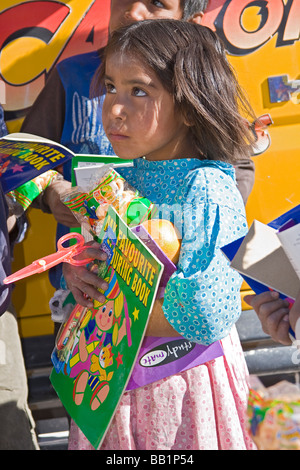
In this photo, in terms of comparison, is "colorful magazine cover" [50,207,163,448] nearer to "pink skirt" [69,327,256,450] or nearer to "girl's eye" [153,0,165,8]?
"pink skirt" [69,327,256,450]

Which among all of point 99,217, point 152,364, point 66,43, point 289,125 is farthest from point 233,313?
point 66,43

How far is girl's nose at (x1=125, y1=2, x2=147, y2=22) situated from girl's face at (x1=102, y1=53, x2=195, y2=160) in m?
0.42

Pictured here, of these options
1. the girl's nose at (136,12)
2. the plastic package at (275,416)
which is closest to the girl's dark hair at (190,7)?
the girl's nose at (136,12)

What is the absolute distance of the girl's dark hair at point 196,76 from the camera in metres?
1.42

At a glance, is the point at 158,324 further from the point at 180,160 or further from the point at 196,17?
the point at 196,17

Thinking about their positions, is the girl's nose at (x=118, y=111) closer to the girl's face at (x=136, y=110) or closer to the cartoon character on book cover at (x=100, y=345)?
the girl's face at (x=136, y=110)

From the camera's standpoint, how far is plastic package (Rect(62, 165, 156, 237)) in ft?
4.42

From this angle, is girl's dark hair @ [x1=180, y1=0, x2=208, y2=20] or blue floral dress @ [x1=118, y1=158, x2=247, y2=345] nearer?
blue floral dress @ [x1=118, y1=158, x2=247, y2=345]

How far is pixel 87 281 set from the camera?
146 centimetres

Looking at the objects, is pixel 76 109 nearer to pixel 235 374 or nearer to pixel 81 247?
pixel 81 247

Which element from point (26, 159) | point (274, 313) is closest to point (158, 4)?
point (26, 159)

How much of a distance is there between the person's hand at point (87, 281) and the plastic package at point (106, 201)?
0.06 metres

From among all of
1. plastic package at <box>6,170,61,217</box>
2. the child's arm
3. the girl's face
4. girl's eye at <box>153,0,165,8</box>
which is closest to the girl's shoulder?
the girl's face
